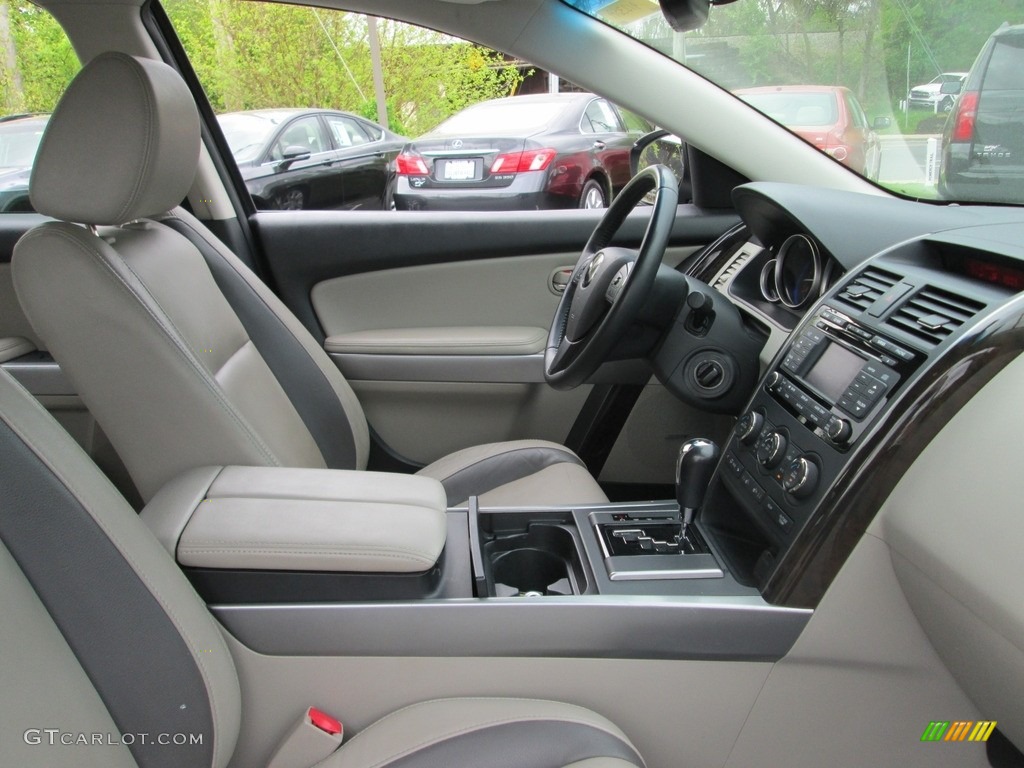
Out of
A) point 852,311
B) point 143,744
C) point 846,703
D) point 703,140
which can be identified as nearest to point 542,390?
point 703,140

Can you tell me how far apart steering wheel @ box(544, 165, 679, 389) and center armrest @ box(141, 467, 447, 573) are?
14.0 inches

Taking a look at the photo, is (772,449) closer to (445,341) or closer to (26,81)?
(445,341)

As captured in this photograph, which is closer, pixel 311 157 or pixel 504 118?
pixel 311 157

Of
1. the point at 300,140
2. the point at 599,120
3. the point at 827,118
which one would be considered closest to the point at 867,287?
the point at 827,118

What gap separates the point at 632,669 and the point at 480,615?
0.21 m

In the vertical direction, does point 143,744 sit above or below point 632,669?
below

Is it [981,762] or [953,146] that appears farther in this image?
[953,146]

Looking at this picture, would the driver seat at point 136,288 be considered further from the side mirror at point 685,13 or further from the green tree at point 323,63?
the green tree at point 323,63

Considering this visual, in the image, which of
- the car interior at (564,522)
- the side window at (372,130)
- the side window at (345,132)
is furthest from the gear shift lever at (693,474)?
the side window at (372,130)

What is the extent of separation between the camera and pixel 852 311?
1187mm

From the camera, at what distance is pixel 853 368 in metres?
1.11

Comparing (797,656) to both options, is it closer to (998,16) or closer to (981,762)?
(981,762)

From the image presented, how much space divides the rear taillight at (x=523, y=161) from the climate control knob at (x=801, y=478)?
224 centimetres

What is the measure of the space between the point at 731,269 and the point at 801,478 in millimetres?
793
